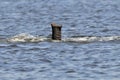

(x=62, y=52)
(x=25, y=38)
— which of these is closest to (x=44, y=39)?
(x=25, y=38)

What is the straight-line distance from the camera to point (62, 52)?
24406mm

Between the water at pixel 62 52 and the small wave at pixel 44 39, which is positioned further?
the small wave at pixel 44 39

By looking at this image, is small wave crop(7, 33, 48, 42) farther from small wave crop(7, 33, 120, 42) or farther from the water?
the water

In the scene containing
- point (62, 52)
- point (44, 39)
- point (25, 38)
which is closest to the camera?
point (62, 52)

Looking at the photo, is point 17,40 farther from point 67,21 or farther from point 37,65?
point 67,21

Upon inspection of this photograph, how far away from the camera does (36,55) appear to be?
78.0ft

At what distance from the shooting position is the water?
2014cm

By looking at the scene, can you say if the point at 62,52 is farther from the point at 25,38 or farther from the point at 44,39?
the point at 25,38

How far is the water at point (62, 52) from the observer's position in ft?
66.1

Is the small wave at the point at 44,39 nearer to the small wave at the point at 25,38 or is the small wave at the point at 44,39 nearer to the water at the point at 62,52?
the small wave at the point at 25,38

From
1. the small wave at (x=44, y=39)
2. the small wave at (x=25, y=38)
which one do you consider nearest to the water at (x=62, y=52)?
the small wave at (x=25, y=38)

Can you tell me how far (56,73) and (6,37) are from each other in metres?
9.47

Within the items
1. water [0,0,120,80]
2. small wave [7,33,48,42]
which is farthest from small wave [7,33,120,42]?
water [0,0,120,80]

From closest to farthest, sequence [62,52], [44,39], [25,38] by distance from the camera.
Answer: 1. [62,52]
2. [44,39]
3. [25,38]
